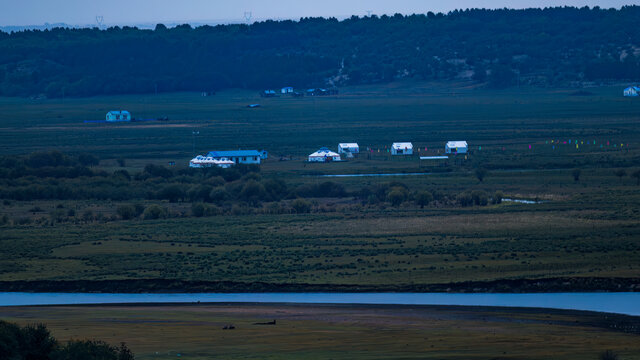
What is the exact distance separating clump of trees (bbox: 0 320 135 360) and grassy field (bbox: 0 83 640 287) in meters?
12.3

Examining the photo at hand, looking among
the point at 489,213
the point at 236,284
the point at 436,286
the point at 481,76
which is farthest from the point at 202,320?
the point at 481,76

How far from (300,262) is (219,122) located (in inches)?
2639

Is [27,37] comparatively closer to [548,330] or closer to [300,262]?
[300,262]

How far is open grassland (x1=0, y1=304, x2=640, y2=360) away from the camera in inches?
869

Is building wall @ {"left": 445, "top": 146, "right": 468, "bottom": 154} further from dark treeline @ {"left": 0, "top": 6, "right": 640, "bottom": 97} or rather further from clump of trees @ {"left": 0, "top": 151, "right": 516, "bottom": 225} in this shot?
dark treeline @ {"left": 0, "top": 6, "right": 640, "bottom": 97}

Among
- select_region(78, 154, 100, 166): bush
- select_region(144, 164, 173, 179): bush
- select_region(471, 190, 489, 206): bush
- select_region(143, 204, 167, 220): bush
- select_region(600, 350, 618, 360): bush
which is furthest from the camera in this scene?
select_region(78, 154, 100, 166): bush

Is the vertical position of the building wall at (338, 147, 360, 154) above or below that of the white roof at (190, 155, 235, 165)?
below

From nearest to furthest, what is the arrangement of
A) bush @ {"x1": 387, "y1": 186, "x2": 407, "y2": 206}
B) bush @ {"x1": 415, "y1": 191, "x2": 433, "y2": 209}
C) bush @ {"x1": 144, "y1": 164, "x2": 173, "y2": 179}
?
bush @ {"x1": 415, "y1": 191, "x2": 433, "y2": 209}, bush @ {"x1": 387, "y1": 186, "x2": 407, "y2": 206}, bush @ {"x1": 144, "y1": 164, "x2": 173, "y2": 179}

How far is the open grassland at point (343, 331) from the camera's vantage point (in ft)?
72.4

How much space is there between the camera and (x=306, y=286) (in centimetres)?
3052

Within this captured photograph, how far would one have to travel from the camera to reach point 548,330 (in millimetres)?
24328

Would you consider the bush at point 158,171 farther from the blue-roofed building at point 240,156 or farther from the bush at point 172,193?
the bush at point 172,193

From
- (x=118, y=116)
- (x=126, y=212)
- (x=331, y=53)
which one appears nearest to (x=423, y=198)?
(x=126, y=212)

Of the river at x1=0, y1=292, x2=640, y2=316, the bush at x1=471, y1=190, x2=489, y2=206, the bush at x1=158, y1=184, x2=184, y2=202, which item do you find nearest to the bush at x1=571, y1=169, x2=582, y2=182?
the bush at x1=471, y1=190, x2=489, y2=206
